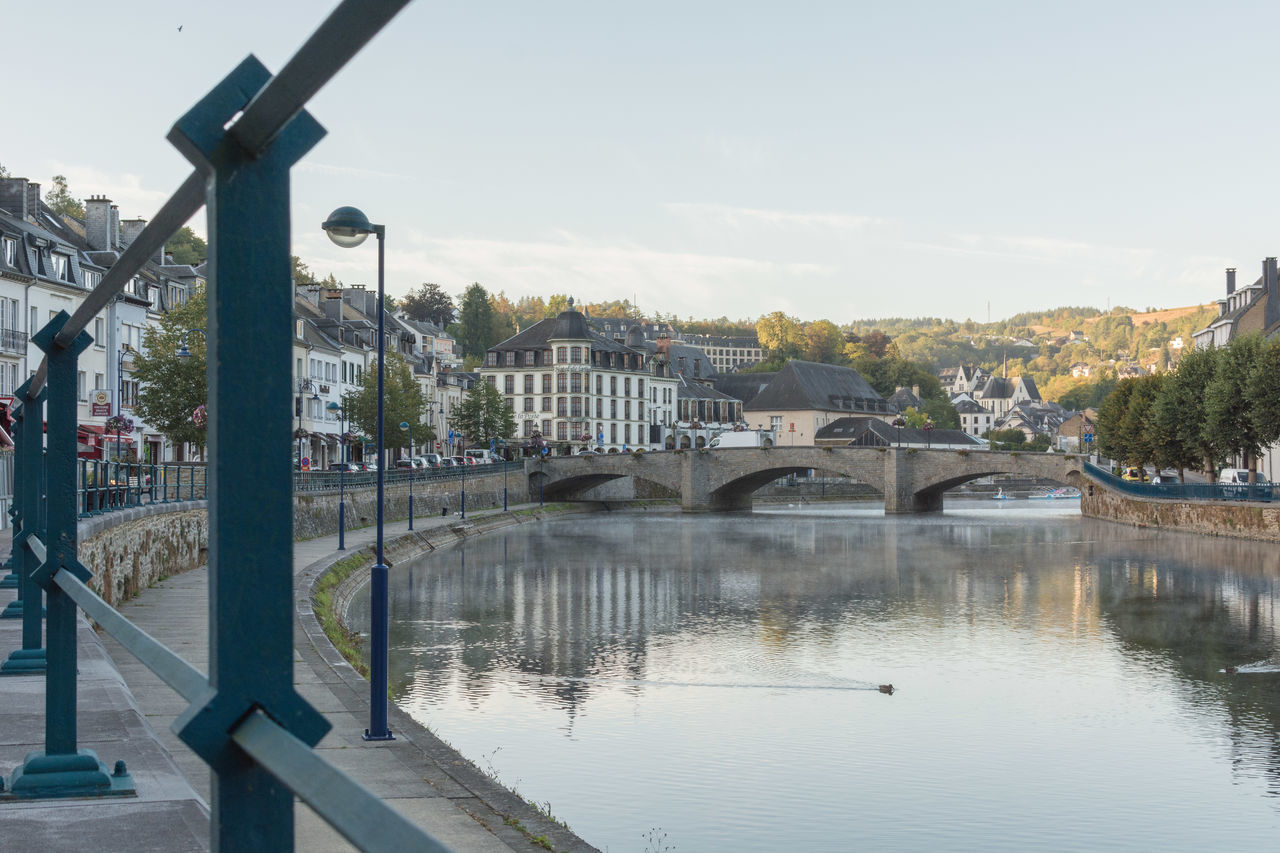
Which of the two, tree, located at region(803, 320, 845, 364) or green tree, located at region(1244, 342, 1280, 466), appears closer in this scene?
green tree, located at region(1244, 342, 1280, 466)

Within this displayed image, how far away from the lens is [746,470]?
84.6 m

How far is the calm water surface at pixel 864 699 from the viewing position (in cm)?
1483

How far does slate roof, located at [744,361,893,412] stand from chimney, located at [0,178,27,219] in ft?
296

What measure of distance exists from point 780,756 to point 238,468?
15.8m

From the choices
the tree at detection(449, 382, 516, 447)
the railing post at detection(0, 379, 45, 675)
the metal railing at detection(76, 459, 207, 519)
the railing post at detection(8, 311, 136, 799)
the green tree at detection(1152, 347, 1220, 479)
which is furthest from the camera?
the tree at detection(449, 382, 516, 447)

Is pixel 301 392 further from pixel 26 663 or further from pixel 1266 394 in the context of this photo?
pixel 26 663

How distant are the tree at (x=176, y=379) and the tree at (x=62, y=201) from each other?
42372 millimetres

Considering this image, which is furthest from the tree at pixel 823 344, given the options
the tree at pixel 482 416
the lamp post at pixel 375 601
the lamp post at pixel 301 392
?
the lamp post at pixel 375 601

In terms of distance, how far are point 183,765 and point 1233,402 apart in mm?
54754

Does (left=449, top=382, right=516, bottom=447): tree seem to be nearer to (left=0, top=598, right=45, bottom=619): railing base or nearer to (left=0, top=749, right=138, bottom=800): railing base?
(left=0, top=598, right=45, bottom=619): railing base

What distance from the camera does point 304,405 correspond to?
69938 millimetres

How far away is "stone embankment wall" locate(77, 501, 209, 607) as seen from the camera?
19.7 meters

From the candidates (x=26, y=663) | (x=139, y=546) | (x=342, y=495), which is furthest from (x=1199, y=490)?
(x=26, y=663)

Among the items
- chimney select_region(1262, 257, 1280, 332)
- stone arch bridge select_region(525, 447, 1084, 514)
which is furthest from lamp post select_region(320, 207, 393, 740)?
chimney select_region(1262, 257, 1280, 332)
